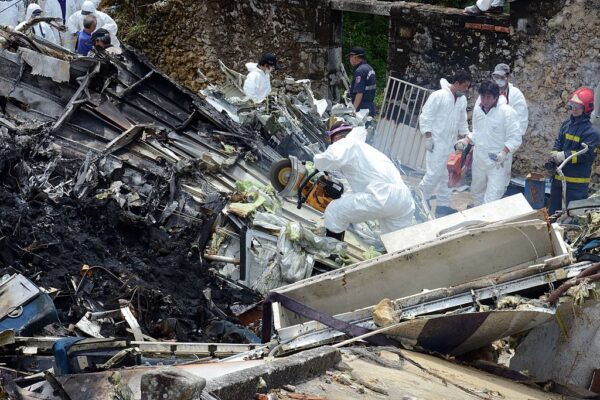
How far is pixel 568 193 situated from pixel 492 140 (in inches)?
45.2

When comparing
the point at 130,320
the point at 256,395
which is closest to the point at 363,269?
the point at 130,320

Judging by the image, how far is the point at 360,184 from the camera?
925 cm

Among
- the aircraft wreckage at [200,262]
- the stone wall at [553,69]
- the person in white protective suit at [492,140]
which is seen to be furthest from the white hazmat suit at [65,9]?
the stone wall at [553,69]

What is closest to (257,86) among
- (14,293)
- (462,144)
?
(462,144)

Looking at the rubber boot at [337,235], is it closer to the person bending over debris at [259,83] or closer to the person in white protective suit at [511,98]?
the person in white protective suit at [511,98]

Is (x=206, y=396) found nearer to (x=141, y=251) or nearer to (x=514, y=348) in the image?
(x=514, y=348)

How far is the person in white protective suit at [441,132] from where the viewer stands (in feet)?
38.6

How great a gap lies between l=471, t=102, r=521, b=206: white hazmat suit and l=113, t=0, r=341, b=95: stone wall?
16.0 ft

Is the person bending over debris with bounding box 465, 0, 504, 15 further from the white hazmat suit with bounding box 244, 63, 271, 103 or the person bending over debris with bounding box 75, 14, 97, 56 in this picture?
the person bending over debris with bounding box 75, 14, 97, 56

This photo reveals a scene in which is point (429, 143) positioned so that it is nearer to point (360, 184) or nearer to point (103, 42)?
point (360, 184)

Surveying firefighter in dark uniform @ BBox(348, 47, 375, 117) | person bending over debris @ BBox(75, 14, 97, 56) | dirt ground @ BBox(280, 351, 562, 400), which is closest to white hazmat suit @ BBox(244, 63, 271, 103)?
firefighter in dark uniform @ BBox(348, 47, 375, 117)

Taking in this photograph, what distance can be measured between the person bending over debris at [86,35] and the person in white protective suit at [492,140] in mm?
5526

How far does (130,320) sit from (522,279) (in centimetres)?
293

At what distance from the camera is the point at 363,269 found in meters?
6.76
